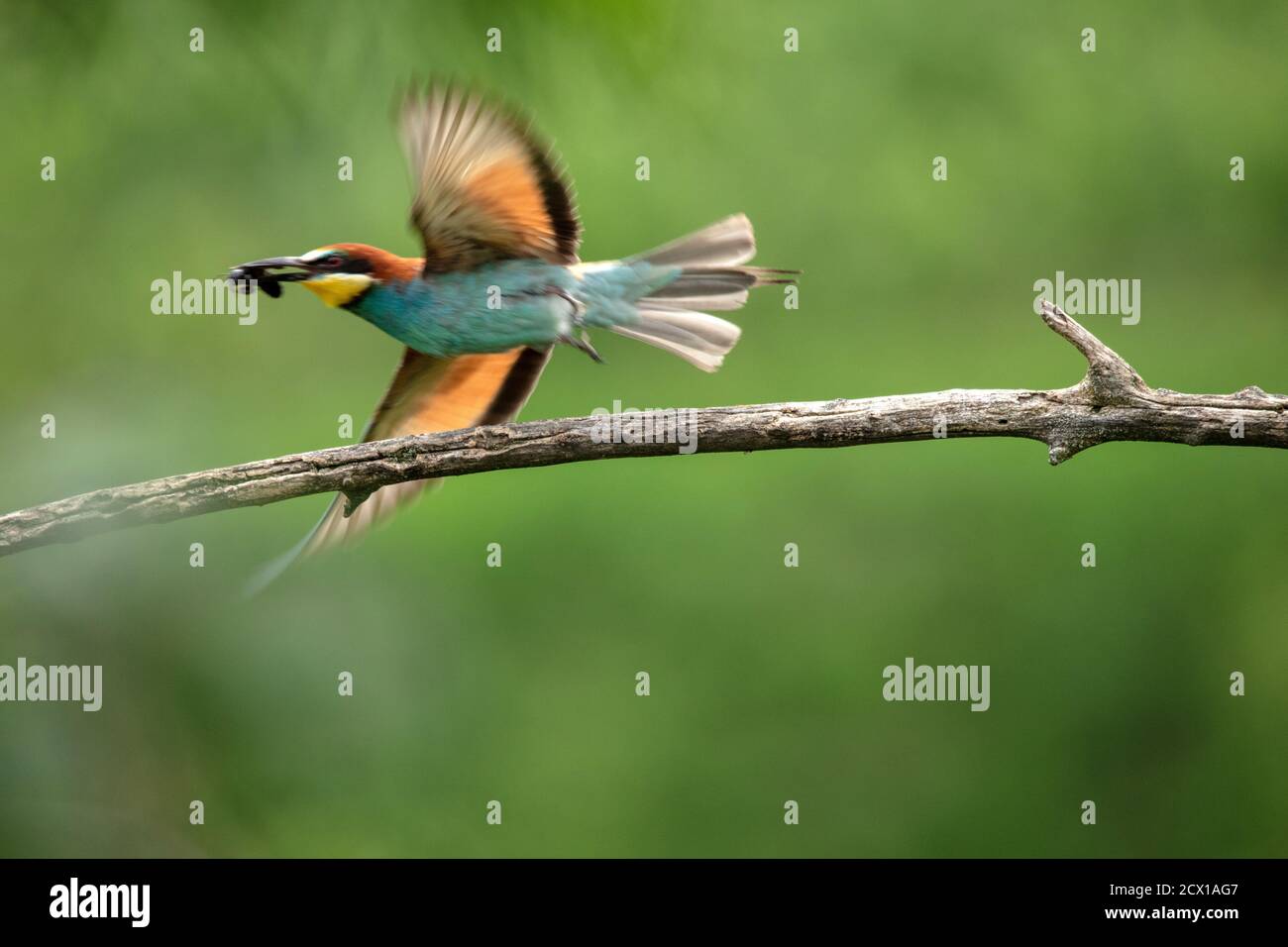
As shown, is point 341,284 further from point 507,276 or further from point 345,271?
point 507,276

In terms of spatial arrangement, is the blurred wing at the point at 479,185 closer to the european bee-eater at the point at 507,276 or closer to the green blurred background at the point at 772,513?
the european bee-eater at the point at 507,276

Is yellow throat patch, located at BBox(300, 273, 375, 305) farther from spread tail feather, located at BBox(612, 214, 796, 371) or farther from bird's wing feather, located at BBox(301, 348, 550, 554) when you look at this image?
spread tail feather, located at BBox(612, 214, 796, 371)

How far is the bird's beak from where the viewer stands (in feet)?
8.93

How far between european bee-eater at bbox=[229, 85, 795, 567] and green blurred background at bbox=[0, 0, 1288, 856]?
4.99ft

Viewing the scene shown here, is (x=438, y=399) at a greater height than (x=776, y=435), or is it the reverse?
(x=438, y=399)

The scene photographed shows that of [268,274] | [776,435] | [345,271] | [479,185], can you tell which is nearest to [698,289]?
[479,185]

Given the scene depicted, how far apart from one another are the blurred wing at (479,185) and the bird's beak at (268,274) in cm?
27

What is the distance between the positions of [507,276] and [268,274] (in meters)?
0.51

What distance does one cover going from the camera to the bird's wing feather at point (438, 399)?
3.11 metres

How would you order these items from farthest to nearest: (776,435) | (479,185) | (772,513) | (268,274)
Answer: (772,513), (268,274), (479,185), (776,435)

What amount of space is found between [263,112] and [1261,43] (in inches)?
264

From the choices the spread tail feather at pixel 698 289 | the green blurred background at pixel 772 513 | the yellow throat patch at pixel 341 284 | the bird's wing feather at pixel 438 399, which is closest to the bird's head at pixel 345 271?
the yellow throat patch at pixel 341 284

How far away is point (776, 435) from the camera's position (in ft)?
7.70

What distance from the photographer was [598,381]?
7.59m
